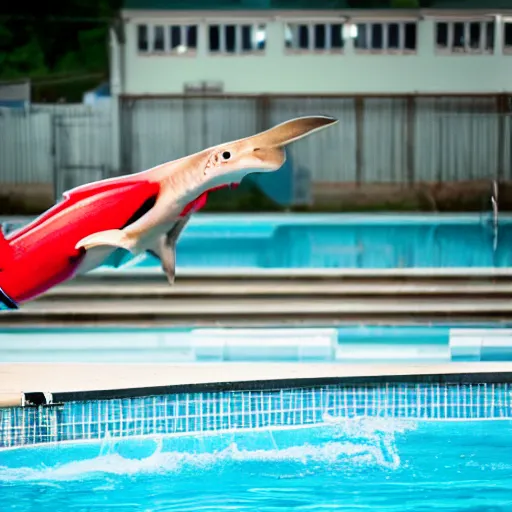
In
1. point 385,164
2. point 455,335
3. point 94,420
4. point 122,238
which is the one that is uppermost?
point 385,164

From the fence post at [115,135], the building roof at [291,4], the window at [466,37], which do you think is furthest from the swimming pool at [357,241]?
the building roof at [291,4]

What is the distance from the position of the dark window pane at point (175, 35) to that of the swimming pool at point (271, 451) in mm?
1372

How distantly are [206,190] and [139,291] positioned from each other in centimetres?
49

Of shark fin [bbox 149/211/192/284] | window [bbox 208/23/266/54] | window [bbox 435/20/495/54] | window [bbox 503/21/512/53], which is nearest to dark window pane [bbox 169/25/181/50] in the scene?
window [bbox 208/23/266/54]

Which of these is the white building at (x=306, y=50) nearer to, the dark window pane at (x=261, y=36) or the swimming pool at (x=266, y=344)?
the dark window pane at (x=261, y=36)

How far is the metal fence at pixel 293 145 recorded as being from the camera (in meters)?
4.32

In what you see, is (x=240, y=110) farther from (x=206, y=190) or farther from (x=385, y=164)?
(x=385, y=164)

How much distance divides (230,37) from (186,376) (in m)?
1.34

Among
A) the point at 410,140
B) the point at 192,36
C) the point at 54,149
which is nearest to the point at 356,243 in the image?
the point at 410,140

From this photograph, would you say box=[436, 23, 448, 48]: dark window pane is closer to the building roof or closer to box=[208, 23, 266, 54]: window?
the building roof

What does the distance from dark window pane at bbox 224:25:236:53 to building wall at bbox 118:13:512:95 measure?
0.03 meters

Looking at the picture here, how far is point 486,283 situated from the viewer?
176 inches

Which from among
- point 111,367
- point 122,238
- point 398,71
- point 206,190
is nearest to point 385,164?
point 398,71

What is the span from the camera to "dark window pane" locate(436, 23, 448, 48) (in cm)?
429
